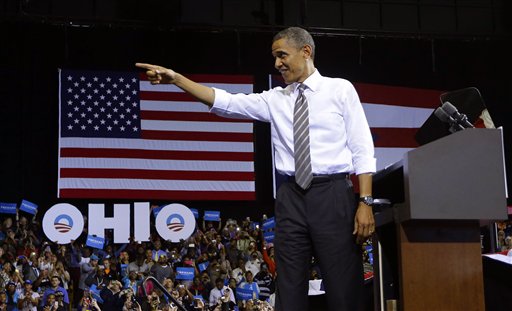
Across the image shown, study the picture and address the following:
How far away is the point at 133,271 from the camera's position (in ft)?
37.5

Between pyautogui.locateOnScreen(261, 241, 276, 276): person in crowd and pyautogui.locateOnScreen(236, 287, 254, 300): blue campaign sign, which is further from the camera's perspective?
pyautogui.locateOnScreen(261, 241, 276, 276): person in crowd

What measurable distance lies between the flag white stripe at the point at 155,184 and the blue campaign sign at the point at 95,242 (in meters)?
0.94

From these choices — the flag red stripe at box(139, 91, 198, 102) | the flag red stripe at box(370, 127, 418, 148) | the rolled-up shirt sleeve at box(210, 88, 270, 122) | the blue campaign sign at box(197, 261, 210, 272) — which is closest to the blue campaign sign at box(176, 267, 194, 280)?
the blue campaign sign at box(197, 261, 210, 272)

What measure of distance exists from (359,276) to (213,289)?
9307mm

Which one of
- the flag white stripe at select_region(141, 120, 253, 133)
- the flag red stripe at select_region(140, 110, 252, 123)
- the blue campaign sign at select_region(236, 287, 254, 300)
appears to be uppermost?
the flag red stripe at select_region(140, 110, 252, 123)

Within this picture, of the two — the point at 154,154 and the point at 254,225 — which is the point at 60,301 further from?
the point at 254,225

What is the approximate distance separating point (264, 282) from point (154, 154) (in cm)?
301

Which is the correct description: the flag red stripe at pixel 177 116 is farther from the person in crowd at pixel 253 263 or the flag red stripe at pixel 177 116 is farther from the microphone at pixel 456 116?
the microphone at pixel 456 116

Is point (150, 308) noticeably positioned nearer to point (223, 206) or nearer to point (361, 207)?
point (223, 206)

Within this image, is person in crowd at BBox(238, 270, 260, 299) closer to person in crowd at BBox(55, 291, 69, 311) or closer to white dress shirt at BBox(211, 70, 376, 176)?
person in crowd at BBox(55, 291, 69, 311)

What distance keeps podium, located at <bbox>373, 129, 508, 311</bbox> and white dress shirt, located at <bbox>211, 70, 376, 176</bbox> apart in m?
0.22

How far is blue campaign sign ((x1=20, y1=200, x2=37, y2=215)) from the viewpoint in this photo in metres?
12.7

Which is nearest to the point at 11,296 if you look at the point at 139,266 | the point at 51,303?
the point at 51,303

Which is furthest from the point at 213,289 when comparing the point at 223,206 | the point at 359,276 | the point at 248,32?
the point at 359,276
